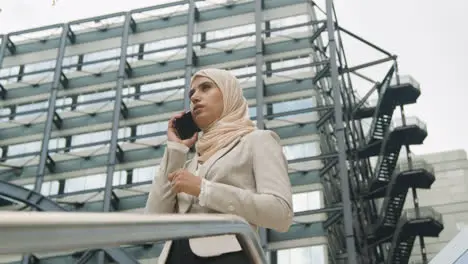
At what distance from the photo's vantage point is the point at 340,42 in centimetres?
3675

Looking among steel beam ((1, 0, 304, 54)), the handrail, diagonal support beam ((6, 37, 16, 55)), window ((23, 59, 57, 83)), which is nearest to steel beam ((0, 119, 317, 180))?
window ((23, 59, 57, 83))

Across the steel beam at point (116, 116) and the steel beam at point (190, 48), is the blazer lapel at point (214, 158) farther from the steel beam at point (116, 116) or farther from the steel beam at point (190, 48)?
the steel beam at point (190, 48)

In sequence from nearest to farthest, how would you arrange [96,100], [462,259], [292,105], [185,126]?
[185,126], [462,259], [292,105], [96,100]

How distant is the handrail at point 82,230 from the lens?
1036 millimetres

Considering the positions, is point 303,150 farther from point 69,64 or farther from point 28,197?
point 69,64

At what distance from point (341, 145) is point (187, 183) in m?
28.9

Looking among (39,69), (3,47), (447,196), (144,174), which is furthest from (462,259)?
(447,196)

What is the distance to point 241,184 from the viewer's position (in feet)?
9.04

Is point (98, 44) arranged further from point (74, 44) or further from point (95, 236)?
point (95, 236)

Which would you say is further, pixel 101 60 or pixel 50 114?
pixel 101 60

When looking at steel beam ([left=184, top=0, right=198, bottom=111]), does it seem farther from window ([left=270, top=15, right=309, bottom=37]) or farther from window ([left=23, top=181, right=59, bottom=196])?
window ([left=23, top=181, right=59, bottom=196])

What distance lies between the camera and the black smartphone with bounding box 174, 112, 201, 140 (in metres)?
2.91

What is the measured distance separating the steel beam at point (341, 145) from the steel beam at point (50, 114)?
44.4 feet

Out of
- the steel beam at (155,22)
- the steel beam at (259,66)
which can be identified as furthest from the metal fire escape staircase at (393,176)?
the steel beam at (155,22)
